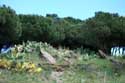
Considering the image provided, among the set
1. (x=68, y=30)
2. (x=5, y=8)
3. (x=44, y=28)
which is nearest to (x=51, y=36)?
(x=44, y=28)

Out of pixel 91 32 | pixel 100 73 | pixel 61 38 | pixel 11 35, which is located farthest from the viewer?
pixel 61 38

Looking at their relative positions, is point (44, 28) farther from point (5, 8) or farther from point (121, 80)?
point (121, 80)

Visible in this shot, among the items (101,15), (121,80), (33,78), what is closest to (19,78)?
(33,78)

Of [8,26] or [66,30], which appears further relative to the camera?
[66,30]

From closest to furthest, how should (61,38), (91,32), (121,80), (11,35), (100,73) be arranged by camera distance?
(121,80) → (100,73) → (11,35) → (91,32) → (61,38)

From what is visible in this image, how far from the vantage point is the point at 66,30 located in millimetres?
42281

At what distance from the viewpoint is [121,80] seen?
10398mm

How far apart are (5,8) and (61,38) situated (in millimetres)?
9054

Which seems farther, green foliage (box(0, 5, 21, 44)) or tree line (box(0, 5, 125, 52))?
tree line (box(0, 5, 125, 52))

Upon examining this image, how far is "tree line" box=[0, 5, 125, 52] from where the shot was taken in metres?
32.1

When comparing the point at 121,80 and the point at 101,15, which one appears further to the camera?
the point at 101,15

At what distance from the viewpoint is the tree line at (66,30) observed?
32.1 metres

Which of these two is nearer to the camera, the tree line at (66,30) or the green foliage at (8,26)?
the green foliage at (8,26)

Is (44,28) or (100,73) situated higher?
(44,28)
